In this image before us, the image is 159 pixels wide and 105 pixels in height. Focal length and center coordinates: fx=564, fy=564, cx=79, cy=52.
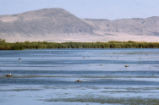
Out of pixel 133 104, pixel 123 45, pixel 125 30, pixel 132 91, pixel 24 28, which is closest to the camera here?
pixel 133 104

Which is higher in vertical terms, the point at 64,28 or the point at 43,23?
the point at 43,23

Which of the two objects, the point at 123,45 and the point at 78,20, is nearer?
the point at 123,45

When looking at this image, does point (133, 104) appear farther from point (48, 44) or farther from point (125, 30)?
point (125, 30)

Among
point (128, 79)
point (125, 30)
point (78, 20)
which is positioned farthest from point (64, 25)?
point (128, 79)

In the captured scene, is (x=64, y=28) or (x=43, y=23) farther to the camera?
(x=43, y=23)

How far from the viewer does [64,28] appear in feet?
593

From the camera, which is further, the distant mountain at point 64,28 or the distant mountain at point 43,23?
the distant mountain at point 43,23

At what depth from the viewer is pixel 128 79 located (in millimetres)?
28562

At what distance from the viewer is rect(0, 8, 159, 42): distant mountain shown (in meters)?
174

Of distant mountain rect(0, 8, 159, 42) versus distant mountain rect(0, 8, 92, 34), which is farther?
distant mountain rect(0, 8, 92, 34)

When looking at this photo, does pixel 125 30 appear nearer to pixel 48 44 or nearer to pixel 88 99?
pixel 48 44

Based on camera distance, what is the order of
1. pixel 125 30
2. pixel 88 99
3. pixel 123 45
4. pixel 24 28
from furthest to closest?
1. pixel 125 30
2. pixel 24 28
3. pixel 123 45
4. pixel 88 99

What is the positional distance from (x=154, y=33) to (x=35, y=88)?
161m

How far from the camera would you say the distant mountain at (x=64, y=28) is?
173625mm
